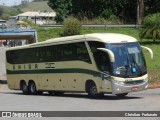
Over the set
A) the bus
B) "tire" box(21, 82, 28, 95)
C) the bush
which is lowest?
"tire" box(21, 82, 28, 95)

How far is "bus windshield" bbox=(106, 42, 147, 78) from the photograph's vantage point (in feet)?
74.9

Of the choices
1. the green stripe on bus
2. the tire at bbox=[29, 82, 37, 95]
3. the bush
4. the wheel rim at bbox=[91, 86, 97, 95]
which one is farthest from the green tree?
the wheel rim at bbox=[91, 86, 97, 95]

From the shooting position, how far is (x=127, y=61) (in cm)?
2302

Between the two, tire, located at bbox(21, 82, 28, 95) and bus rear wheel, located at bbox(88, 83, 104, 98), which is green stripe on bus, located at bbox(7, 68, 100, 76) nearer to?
bus rear wheel, located at bbox(88, 83, 104, 98)

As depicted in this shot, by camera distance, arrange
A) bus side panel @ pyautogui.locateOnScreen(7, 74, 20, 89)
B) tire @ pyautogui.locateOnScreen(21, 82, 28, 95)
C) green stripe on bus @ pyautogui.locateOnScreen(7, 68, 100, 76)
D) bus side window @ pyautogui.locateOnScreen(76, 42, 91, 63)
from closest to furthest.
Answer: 1. green stripe on bus @ pyautogui.locateOnScreen(7, 68, 100, 76)
2. bus side window @ pyautogui.locateOnScreen(76, 42, 91, 63)
3. tire @ pyautogui.locateOnScreen(21, 82, 28, 95)
4. bus side panel @ pyautogui.locateOnScreen(7, 74, 20, 89)

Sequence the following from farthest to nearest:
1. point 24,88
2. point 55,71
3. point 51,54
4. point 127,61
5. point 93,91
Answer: point 24,88 → point 51,54 → point 55,71 → point 93,91 → point 127,61

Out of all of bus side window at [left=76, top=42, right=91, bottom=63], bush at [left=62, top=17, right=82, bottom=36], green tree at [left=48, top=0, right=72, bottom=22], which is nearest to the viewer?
bus side window at [left=76, top=42, right=91, bottom=63]

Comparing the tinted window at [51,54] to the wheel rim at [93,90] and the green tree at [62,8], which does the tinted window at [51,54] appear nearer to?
the wheel rim at [93,90]

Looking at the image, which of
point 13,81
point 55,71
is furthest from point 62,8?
point 55,71

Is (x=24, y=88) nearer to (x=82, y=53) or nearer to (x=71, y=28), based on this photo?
(x=82, y=53)

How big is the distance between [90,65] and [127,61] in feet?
6.75

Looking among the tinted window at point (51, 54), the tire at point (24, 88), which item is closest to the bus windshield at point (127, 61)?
the tinted window at point (51, 54)

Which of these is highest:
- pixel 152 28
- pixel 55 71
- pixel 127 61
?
pixel 127 61

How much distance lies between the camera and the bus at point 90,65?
22875mm
